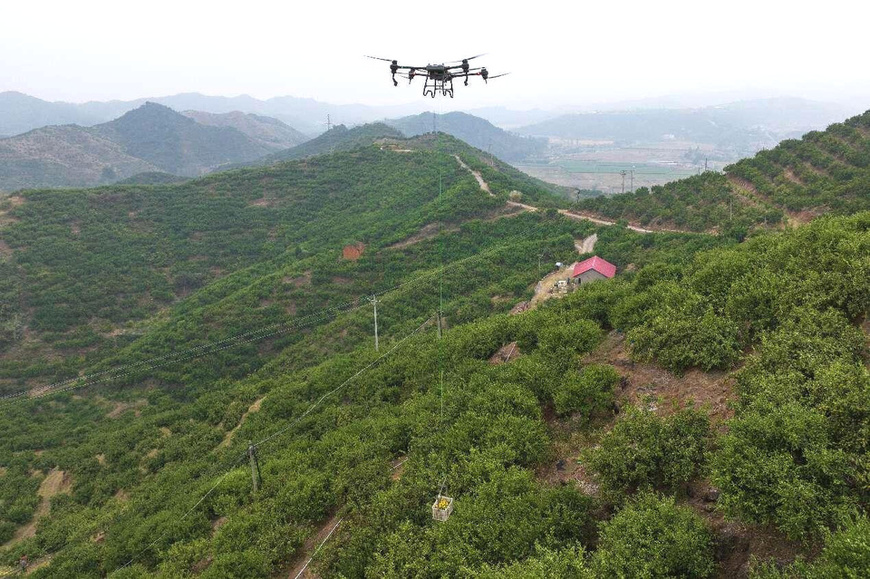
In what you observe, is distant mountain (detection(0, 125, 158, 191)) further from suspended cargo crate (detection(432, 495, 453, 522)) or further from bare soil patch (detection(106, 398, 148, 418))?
suspended cargo crate (detection(432, 495, 453, 522))

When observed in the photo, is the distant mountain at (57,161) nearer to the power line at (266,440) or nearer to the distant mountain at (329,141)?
the distant mountain at (329,141)

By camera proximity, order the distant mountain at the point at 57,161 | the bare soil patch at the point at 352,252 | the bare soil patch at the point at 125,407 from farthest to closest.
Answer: the distant mountain at the point at 57,161 < the bare soil patch at the point at 352,252 < the bare soil patch at the point at 125,407

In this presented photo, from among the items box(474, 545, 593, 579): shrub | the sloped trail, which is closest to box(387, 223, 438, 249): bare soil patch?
the sloped trail

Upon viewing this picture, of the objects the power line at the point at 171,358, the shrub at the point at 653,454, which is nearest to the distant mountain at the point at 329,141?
the power line at the point at 171,358

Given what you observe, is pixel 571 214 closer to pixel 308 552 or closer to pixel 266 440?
pixel 266 440

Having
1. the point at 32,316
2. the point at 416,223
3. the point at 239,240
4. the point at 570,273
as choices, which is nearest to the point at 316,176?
the point at 239,240

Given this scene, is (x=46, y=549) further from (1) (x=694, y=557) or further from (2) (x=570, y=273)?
(2) (x=570, y=273)

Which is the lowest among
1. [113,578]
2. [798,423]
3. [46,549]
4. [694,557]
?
[46,549]
